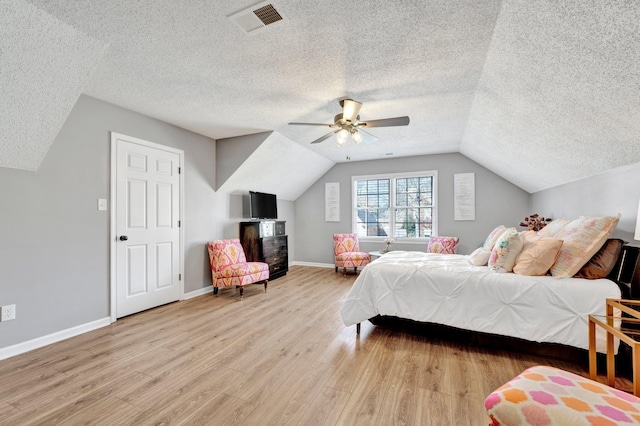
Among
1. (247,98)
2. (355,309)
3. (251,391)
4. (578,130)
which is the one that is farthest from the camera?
(247,98)

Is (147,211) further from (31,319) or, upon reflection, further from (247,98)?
(247,98)

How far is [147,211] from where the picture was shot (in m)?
3.67

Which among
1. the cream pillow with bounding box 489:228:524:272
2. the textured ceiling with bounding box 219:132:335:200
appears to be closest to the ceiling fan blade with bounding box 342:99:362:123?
the textured ceiling with bounding box 219:132:335:200

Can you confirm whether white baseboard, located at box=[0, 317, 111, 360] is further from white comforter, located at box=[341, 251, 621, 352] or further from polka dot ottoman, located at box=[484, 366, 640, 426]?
polka dot ottoman, located at box=[484, 366, 640, 426]

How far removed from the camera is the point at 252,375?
83.4 inches

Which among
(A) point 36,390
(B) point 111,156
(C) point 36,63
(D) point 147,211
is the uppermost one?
(C) point 36,63

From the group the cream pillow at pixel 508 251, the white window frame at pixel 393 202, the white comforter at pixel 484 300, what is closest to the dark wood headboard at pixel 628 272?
the white comforter at pixel 484 300

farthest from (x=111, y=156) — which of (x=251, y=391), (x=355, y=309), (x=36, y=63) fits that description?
(x=355, y=309)

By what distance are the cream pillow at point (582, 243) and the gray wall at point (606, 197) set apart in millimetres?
308

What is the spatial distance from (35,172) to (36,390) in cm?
196

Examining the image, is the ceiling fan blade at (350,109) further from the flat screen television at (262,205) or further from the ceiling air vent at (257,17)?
the flat screen television at (262,205)

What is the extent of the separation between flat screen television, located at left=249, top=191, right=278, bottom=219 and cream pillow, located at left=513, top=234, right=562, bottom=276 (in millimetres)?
4073

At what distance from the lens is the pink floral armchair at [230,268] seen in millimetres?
4145

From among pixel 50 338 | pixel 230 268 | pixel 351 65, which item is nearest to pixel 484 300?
pixel 351 65
